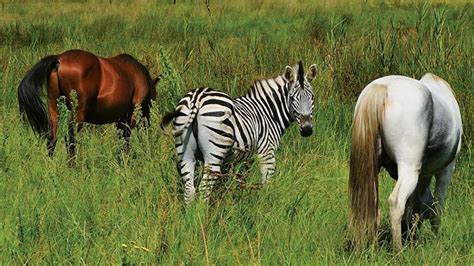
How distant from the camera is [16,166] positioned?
5625 millimetres

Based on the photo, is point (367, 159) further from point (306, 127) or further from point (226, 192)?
point (306, 127)

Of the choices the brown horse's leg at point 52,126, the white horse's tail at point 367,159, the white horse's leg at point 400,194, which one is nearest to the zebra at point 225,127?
the white horse's tail at point 367,159

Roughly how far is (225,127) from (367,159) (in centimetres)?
104

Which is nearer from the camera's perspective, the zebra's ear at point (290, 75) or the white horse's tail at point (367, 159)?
the white horse's tail at point (367, 159)

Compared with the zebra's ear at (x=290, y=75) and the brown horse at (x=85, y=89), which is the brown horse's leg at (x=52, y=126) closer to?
the brown horse at (x=85, y=89)

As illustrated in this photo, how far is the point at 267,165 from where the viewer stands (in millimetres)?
5402

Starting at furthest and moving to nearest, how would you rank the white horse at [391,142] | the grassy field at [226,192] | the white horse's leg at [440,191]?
1. the white horse's leg at [440,191]
2. the white horse at [391,142]
3. the grassy field at [226,192]

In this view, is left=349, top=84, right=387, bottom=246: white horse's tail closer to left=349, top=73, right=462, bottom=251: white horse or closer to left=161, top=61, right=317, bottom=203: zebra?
left=349, top=73, right=462, bottom=251: white horse

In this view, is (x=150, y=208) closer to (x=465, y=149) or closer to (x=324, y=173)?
(x=324, y=173)

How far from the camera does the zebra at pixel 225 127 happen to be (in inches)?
188

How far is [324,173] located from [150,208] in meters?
1.71

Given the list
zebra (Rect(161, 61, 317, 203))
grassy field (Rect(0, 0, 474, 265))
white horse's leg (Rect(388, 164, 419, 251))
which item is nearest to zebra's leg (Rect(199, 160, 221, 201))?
zebra (Rect(161, 61, 317, 203))

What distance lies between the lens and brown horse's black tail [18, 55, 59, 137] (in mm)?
6539

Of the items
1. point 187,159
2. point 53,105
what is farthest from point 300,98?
point 53,105
